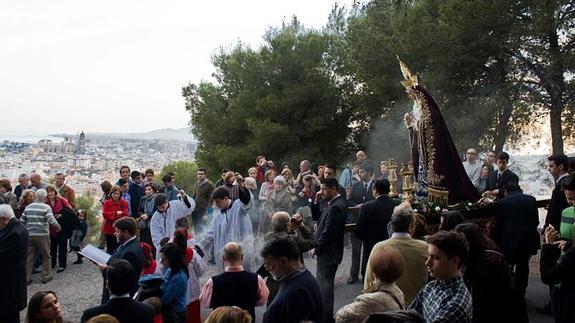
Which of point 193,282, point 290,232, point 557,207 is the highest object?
point 557,207

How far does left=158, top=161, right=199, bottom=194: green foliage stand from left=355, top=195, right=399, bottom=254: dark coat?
61.4 feet

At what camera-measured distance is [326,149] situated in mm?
22766

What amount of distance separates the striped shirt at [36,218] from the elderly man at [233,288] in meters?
6.16

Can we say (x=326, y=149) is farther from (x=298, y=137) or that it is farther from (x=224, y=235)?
(x=224, y=235)

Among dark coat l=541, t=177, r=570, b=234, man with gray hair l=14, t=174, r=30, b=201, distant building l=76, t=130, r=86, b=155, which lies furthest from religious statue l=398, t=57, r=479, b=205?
distant building l=76, t=130, r=86, b=155

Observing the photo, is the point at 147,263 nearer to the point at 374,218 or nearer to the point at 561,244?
the point at 374,218

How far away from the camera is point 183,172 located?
27.5 meters

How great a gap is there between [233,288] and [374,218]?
2912 mm

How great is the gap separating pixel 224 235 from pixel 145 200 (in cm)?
357

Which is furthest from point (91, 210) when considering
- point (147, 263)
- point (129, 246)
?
point (129, 246)

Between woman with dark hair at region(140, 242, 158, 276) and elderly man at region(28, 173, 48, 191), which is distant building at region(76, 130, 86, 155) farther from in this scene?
woman with dark hair at region(140, 242, 158, 276)

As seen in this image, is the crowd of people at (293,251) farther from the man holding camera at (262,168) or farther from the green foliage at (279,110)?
the green foliage at (279,110)

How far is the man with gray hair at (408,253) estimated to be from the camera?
4965 mm

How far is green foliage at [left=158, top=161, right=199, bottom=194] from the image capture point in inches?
1040
